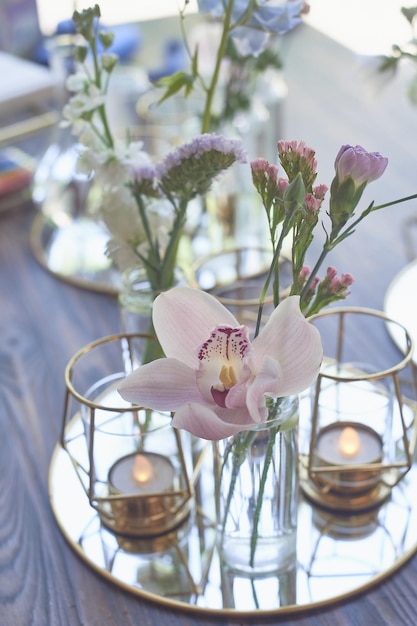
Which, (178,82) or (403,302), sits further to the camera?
(403,302)

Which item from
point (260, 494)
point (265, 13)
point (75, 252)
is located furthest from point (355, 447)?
point (75, 252)

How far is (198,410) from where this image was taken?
1.75 feet

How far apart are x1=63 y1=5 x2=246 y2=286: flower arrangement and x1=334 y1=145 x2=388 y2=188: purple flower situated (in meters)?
0.15

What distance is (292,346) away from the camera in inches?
22.3

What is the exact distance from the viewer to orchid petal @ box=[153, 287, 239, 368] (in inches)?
23.1

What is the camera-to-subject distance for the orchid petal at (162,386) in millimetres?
576

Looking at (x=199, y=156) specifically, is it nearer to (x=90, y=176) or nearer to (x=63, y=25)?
(x=90, y=176)

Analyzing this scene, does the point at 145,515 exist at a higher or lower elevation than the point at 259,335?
lower

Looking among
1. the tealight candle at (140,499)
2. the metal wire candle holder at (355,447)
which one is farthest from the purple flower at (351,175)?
the tealight candle at (140,499)

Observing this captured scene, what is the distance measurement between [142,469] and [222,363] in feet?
0.91

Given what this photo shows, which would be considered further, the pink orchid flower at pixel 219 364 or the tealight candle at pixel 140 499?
the tealight candle at pixel 140 499

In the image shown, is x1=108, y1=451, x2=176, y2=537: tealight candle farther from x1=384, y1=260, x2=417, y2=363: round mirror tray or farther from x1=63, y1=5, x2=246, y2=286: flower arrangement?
x1=384, y1=260, x2=417, y2=363: round mirror tray

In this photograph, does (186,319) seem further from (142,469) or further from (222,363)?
(142,469)

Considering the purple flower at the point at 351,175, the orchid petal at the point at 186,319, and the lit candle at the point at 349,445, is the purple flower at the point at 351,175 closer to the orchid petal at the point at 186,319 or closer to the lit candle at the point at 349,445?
the orchid petal at the point at 186,319
